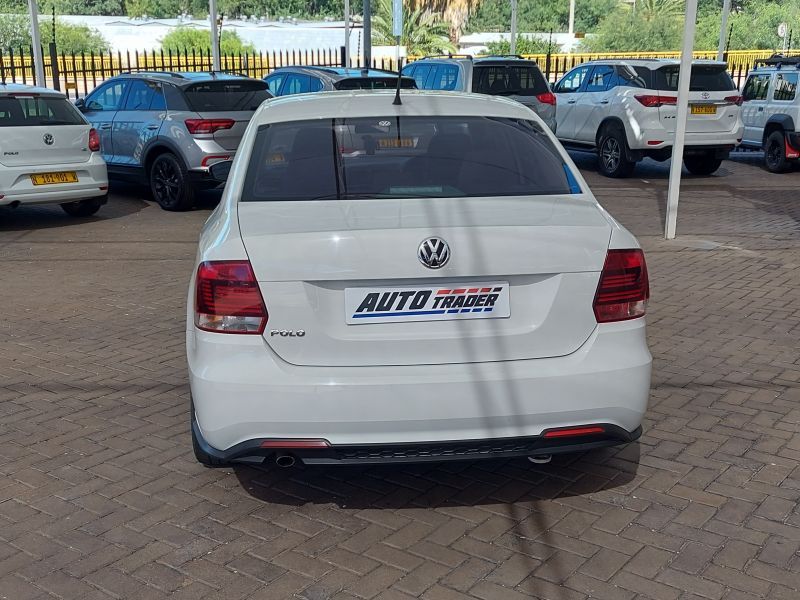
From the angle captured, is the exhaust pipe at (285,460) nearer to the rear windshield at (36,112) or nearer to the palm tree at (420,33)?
the rear windshield at (36,112)

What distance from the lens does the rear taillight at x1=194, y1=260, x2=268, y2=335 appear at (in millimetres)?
3502

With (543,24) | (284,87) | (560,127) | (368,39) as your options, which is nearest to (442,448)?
(284,87)

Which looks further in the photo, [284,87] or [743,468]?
[284,87]

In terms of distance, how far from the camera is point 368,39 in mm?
23422

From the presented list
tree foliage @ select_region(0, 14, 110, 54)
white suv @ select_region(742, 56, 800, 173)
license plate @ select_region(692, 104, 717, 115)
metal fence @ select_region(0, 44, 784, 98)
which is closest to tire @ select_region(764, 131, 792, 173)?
white suv @ select_region(742, 56, 800, 173)

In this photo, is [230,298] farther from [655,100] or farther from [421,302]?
[655,100]

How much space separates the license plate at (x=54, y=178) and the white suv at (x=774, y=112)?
10987 mm

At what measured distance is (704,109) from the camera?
14.8 meters

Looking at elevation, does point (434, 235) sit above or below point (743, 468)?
above

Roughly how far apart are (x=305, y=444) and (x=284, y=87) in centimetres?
1284

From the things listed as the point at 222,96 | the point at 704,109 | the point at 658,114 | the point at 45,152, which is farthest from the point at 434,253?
the point at 704,109

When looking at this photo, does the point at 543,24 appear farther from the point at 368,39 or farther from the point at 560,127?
the point at 560,127

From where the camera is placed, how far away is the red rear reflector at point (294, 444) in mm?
3527

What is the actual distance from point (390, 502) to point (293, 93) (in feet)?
35.5
